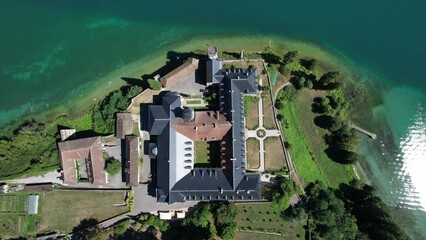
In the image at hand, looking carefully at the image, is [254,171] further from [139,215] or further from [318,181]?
[139,215]

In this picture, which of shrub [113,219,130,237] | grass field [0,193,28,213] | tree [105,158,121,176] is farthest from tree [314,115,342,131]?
grass field [0,193,28,213]

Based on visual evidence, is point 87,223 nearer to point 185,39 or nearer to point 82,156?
point 82,156

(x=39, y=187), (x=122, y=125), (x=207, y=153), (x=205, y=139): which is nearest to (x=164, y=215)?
(x=207, y=153)

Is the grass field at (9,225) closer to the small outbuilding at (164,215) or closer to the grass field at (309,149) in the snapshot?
the small outbuilding at (164,215)

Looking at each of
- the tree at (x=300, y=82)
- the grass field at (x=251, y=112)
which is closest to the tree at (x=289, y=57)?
the tree at (x=300, y=82)

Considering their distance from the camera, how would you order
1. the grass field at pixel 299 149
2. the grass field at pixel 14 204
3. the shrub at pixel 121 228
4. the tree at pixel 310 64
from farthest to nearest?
1. the tree at pixel 310 64
2. the grass field at pixel 299 149
3. the grass field at pixel 14 204
4. the shrub at pixel 121 228

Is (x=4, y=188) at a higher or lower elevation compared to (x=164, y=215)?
higher

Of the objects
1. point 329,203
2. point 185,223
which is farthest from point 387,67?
point 185,223
